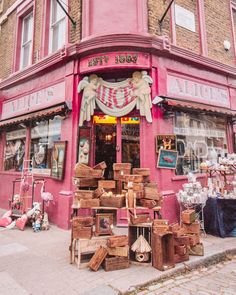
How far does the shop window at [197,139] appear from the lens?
7264 mm

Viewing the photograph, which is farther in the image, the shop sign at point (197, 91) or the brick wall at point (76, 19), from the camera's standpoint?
the brick wall at point (76, 19)

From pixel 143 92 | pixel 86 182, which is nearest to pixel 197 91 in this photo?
pixel 143 92

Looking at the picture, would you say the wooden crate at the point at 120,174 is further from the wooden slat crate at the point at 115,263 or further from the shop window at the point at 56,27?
the shop window at the point at 56,27

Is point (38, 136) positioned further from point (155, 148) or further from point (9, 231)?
point (155, 148)

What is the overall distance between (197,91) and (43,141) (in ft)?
18.1

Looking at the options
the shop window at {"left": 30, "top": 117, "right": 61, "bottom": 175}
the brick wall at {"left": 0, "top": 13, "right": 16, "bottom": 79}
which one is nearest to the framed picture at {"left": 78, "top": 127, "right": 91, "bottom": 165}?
the shop window at {"left": 30, "top": 117, "right": 61, "bottom": 175}

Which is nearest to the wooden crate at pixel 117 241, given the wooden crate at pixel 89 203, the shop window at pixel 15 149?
the wooden crate at pixel 89 203

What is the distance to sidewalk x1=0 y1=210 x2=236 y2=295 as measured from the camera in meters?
3.32

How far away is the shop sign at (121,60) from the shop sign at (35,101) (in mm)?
1428

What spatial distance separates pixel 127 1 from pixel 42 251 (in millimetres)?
7271

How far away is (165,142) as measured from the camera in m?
6.51

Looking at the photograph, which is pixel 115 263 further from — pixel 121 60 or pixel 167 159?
pixel 121 60

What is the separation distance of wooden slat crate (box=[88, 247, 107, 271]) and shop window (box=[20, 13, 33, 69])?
879cm

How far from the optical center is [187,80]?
758cm
